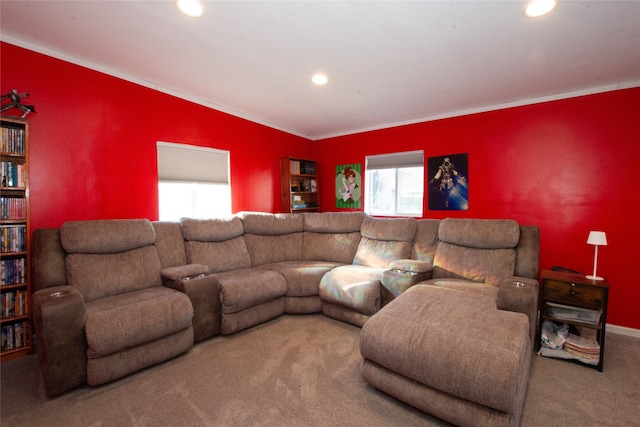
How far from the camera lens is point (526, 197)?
3250 mm

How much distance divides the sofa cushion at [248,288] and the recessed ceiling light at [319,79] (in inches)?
78.0

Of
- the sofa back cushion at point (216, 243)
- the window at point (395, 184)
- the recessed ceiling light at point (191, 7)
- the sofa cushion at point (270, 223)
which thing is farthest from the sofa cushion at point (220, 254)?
the window at point (395, 184)

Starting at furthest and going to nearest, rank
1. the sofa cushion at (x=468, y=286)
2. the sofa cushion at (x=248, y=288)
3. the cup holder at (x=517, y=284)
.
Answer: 1. the sofa cushion at (x=248, y=288)
2. the sofa cushion at (x=468, y=286)
3. the cup holder at (x=517, y=284)

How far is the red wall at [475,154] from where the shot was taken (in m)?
2.38

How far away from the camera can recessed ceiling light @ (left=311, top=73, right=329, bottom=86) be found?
270 centimetres

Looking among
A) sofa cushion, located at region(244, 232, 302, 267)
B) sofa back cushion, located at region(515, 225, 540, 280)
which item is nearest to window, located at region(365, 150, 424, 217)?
sofa cushion, located at region(244, 232, 302, 267)

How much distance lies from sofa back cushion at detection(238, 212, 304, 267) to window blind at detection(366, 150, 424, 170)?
61.4 inches

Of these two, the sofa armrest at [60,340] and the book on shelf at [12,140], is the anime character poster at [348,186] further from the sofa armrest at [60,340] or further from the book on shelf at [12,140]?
the book on shelf at [12,140]

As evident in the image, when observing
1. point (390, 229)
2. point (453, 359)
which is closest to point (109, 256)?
point (453, 359)

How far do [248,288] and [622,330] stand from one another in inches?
142

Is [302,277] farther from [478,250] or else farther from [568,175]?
[568,175]

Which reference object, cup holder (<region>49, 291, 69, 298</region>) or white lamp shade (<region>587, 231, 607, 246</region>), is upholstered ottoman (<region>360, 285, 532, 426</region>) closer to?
white lamp shade (<region>587, 231, 607, 246</region>)

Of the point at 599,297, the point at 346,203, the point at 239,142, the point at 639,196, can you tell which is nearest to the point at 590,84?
the point at 639,196

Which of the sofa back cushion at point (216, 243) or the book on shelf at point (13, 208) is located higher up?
the book on shelf at point (13, 208)
